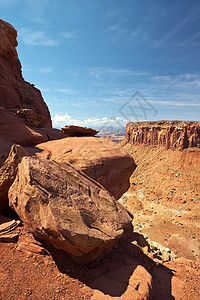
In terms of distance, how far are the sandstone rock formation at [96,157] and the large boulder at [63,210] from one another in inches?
110

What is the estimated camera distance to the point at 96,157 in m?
11.1

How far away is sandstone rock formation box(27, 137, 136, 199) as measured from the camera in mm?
10641

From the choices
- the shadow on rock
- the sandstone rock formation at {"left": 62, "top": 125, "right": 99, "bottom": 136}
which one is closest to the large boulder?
the shadow on rock

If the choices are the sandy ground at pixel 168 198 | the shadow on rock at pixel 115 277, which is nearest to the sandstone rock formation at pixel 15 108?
the shadow on rock at pixel 115 277

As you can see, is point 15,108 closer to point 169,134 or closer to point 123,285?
point 123,285

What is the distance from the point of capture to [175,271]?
9.06 meters

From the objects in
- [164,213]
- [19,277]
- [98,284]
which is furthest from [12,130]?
[164,213]

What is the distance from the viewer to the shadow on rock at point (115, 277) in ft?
18.3

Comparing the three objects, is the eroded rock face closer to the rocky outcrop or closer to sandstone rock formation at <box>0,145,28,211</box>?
sandstone rock formation at <box>0,145,28,211</box>

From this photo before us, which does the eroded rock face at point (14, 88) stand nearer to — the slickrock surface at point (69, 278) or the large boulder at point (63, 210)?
the large boulder at point (63, 210)

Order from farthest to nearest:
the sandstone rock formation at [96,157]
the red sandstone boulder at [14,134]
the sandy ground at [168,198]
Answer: the sandy ground at [168,198]
the red sandstone boulder at [14,134]
the sandstone rock formation at [96,157]

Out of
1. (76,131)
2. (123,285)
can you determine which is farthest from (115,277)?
(76,131)

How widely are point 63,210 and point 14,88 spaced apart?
18396 millimetres

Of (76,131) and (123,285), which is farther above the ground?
(76,131)
